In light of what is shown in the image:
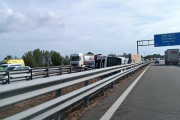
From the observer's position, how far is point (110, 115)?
5.12 metres

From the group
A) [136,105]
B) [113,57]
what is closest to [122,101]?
[136,105]

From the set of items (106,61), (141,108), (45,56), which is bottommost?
(141,108)

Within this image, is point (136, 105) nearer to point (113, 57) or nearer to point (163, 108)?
point (163, 108)

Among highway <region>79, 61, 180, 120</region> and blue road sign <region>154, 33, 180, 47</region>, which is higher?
blue road sign <region>154, 33, 180, 47</region>

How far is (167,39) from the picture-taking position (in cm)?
4197

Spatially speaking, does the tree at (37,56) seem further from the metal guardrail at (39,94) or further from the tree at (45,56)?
the metal guardrail at (39,94)

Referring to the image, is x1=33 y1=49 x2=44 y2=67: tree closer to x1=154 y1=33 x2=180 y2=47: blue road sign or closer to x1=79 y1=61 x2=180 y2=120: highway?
x1=154 y1=33 x2=180 y2=47: blue road sign

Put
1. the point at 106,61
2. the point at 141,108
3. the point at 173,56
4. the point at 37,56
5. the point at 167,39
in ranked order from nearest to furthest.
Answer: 1. the point at 141,108
2. the point at 106,61
3. the point at 167,39
4. the point at 173,56
5. the point at 37,56

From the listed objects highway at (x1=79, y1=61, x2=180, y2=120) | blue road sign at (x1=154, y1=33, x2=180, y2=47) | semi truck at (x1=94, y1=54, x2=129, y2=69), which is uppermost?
blue road sign at (x1=154, y1=33, x2=180, y2=47)

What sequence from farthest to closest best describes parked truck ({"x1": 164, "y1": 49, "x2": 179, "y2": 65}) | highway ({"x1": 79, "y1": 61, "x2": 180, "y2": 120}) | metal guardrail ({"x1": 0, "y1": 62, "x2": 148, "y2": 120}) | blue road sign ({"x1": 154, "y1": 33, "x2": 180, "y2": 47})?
parked truck ({"x1": 164, "y1": 49, "x2": 179, "y2": 65}), blue road sign ({"x1": 154, "y1": 33, "x2": 180, "y2": 47}), highway ({"x1": 79, "y1": 61, "x2": 180, "y2": 120}), metal guardrail ({"x1": 0, "y1": 62, "x2": 148, "y2": 120})

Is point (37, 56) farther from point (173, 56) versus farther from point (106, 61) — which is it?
point (106, 61)

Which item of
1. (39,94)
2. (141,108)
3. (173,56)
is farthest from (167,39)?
(39,94)

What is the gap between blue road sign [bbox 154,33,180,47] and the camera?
135 ft

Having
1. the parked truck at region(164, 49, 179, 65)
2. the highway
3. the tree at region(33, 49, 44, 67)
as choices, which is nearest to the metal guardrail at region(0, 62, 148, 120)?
the highway
